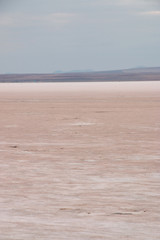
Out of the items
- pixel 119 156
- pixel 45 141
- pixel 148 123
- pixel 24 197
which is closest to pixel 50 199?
pixel 24 197

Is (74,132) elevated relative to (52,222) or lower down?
lower down

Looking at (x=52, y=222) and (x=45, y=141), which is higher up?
(x=52, y=222)

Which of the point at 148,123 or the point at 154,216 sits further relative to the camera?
the point at 148,123

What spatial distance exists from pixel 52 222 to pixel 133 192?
4.91ft

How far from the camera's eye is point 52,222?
15.7 feet

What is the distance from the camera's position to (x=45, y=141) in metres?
10.9

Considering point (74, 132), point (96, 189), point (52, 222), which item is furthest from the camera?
point (74, 132)

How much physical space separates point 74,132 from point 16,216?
7.66m

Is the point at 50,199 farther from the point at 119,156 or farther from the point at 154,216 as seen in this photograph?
the point at 119,156

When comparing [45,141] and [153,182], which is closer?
[153,182]

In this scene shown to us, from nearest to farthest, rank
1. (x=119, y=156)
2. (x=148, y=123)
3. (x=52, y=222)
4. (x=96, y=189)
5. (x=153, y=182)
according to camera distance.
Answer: (x=52, y=222) < (x=96, y=189) < (x=153, y=182) < (x=119, y=156) < (x=148, y=123)

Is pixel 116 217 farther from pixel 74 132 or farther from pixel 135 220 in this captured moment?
pixel 74 132

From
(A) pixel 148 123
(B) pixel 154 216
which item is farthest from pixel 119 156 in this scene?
(A) pixel 148 123

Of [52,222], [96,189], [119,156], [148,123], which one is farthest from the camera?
[148,123]
